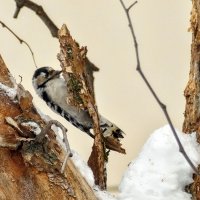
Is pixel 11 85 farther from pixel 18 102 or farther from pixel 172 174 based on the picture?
pixel 172 174

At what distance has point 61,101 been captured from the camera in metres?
0.95

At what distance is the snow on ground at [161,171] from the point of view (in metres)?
0.75

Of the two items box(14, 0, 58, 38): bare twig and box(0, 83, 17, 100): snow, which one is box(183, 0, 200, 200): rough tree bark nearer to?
box(0, 83, 17, 100): snow

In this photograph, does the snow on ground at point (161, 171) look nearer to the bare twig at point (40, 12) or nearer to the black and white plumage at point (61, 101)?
the black and white plumage at point (61, 101)

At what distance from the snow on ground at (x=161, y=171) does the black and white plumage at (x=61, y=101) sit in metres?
0.10

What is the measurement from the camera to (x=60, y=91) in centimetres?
93

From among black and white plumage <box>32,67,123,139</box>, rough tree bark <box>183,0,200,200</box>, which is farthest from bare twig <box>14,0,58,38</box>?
rough tree bark <box>183,0,200,200</box>

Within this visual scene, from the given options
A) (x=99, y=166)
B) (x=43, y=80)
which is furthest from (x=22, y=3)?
(x=99, y=166)

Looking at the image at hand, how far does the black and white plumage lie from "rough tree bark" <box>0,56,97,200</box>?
0.17m

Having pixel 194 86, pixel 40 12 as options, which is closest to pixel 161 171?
pixel 194 86

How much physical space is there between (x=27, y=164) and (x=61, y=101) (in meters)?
0.32

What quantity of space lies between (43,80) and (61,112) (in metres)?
0.07

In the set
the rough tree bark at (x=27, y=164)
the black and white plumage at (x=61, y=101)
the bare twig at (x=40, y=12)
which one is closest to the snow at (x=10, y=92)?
the rough tree bark at (x=27, y=164)

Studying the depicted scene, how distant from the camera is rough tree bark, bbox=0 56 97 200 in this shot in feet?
2.09
